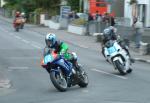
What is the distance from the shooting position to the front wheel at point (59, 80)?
15.9 metres

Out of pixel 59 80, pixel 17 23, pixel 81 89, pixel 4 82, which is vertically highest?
pixel 59 80

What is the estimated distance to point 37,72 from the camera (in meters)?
21.2

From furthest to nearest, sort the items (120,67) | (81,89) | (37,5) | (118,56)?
(37,5) < (118,56) < (120,67) < (81,89)

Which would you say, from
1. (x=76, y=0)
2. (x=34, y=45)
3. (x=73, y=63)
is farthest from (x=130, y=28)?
(x=76, y=0)

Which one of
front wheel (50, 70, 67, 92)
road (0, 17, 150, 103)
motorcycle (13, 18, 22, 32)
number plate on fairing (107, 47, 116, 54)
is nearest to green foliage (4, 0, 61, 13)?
motorcycle (13, 18, 22, 32)

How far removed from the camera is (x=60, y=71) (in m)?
16.1

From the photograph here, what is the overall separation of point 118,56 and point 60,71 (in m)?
4.42

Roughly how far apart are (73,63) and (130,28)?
1807 cm

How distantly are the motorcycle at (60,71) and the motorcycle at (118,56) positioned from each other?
3592mm

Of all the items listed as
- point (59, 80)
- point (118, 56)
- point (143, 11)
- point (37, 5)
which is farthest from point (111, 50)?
point (37, 5)

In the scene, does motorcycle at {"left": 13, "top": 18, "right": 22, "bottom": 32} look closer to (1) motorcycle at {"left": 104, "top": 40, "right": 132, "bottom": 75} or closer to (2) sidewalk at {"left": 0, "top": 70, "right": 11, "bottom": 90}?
(1) motorcycle at {"left": 104, "top": 40, "right": 132, "bottom": 75}

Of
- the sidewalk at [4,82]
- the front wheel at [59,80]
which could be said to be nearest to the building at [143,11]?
the sidewalk at [4,82]

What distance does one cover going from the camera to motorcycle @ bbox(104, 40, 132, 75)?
19891 millimetres

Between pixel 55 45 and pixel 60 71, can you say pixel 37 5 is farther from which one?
pixel 60 71
